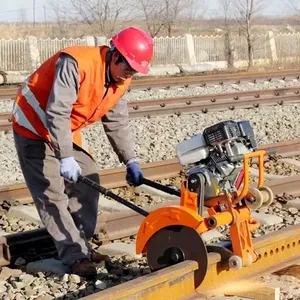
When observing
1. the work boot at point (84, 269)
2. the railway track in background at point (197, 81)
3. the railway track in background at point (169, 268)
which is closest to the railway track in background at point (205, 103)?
the railway track in background at point (197, 81)

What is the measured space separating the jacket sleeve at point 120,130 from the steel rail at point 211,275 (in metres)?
1.18

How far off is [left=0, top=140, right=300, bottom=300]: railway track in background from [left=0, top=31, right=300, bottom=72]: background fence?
61.1 feet

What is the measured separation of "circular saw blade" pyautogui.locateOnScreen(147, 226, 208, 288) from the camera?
464cm

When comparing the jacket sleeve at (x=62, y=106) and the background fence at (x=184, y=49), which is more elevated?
the background fence at (x=184, y=49)

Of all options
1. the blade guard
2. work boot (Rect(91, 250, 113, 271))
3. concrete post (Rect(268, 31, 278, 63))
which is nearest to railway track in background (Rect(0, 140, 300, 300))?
the blade guard

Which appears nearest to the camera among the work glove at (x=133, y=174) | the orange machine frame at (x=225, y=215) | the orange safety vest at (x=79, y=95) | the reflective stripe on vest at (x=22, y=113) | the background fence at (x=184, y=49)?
the orange machine frame at (x=225, y=215)

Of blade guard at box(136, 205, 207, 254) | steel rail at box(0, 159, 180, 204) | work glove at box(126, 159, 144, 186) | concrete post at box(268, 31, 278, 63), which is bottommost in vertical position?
steel rail at box(0, 159, 180, 204)

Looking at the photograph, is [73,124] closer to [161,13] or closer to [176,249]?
[176,249]

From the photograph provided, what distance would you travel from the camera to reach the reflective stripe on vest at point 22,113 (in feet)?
16.9

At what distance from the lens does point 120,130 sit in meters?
5.63

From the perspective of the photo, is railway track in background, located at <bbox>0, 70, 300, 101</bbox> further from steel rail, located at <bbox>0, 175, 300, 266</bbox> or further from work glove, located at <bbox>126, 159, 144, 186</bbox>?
work glove, located at <bbox>126, 159, 144, 186</bbox>

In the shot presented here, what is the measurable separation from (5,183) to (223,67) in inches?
869

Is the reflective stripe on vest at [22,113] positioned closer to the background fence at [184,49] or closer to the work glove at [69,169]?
the work glove at [69,169]

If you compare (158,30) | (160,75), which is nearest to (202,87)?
(160,75)
